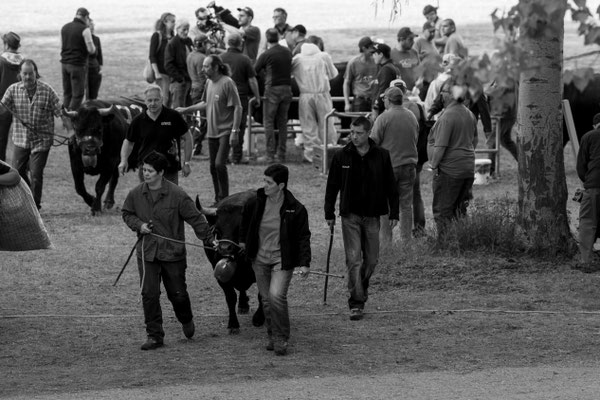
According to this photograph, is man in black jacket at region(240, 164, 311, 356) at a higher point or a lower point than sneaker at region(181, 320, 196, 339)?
higher

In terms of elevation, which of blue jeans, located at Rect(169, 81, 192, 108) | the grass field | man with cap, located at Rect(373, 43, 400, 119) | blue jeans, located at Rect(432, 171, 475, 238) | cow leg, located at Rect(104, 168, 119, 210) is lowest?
the grass field

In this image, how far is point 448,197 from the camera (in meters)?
13.9

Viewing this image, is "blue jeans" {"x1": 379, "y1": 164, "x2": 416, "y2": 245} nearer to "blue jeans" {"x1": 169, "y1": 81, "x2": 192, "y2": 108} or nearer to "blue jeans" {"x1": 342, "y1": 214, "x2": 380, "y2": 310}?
"blue jeans" {"x1": 342, "y1": 214, "x2": 380, "y2": 310}

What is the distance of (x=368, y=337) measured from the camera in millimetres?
10844

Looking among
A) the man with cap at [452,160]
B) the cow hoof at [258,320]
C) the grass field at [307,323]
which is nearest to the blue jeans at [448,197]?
the man with cap at [452,160]

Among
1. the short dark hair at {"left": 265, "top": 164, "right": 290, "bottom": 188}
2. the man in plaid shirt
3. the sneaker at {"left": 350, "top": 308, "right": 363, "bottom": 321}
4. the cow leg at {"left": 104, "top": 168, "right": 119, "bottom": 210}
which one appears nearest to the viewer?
the short dark hair at {"left": 265, "top": 164, "right": 290, "bottom": 188}

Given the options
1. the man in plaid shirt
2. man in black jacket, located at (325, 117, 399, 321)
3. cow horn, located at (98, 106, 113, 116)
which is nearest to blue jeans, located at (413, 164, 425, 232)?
man in black jacket, located at (325, 117, 399, 321)

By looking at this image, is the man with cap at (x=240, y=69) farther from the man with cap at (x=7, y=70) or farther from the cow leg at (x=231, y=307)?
the cow leg at (x=231, y=307)

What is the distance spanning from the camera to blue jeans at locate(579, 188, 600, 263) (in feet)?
→ 41.9

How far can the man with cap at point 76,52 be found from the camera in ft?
73.3

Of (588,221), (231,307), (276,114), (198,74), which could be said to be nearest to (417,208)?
(588,221)

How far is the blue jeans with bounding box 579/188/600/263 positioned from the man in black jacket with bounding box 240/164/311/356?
3928mm

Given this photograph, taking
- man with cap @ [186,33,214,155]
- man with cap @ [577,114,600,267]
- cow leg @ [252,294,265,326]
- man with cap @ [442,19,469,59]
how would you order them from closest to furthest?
cow leg @ [252,294,265,326] < man with cap @ [577,114,600,267] < man with cap @ [442,19,469,59] < man with cap @ [186,33,214,155]

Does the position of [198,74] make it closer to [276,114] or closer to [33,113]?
[276,114]
